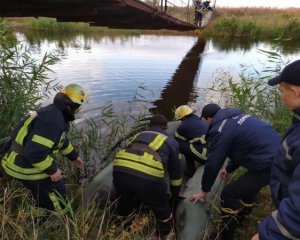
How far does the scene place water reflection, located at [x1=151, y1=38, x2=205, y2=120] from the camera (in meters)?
9.28

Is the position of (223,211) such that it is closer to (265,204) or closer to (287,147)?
(265,204)

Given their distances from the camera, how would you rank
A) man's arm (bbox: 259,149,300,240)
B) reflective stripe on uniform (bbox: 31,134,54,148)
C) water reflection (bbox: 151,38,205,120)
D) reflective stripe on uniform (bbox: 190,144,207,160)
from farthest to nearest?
1. water reflection (bbox: 151,38,205,120)
2. reflective stripe on uniform (bbox: 190,144,207,160)
3. reflective stripe on uniform (bbox: 31,134,54,148)
4. man's arm (bbox: 259,149,300,240)

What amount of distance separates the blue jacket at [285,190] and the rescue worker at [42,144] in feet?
6.55

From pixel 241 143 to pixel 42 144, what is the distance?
2.07 meters

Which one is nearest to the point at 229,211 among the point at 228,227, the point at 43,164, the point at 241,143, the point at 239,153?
the point at 228,227

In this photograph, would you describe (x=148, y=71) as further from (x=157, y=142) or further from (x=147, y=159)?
(x=147, y=159)

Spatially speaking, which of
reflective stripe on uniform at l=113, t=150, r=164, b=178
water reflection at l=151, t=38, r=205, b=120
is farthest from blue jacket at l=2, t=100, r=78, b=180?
water reflection at l=151, t=38, r=205, b=120

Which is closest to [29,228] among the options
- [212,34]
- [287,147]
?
[287,147]

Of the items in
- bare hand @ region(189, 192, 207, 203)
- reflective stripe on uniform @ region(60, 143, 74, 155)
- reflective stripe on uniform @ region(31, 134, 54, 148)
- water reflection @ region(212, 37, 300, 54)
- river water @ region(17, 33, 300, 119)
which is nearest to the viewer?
reflective stripe on uniform @ region(31, 134, 54, 148)

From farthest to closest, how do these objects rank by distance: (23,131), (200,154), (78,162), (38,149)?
(200,154), (78,162), (23,131), (38,149)

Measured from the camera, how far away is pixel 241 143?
2.93 metres

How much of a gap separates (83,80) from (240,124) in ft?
30.5

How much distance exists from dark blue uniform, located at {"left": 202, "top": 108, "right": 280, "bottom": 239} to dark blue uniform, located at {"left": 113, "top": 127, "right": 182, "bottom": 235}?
49cm

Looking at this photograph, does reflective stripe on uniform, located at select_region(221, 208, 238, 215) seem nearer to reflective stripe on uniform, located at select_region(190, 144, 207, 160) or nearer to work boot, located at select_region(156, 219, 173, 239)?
work boot, located at select_region(156, 219, 173, 239)
